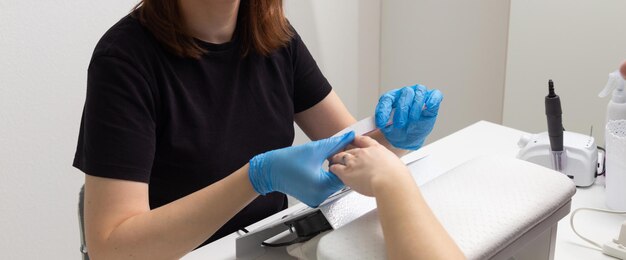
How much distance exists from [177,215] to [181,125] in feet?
0.77

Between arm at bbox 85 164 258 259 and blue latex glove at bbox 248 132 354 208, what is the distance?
0.09 feet

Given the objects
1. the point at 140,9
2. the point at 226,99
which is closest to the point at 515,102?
the point at 226,99

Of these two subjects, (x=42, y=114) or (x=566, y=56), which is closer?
(x=42, y=114)

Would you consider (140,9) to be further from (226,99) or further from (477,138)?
(477,138)

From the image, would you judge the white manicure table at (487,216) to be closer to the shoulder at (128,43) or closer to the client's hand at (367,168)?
the client's hand at (367,168)

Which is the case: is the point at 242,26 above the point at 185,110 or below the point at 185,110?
above

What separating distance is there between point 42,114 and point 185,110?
81cm

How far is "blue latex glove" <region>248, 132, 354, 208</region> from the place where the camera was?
89 centimetres

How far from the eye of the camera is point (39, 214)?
5.79 feet

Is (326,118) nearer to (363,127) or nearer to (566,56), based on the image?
(363,127)

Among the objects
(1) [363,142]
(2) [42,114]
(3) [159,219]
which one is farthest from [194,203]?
(2) [42,114]

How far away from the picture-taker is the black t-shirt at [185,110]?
0.97m

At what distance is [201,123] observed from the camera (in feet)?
3.71

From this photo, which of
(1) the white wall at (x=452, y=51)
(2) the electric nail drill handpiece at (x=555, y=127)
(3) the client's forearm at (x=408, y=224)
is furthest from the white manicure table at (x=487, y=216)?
(1) the white wall at (x=452, y=51)
